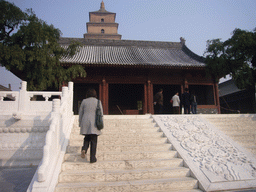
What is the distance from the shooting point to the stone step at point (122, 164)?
341cm

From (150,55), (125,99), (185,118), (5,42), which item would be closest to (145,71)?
(150,55)

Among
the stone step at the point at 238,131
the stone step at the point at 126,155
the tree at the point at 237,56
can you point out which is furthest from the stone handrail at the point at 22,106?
the tree at the point at 237,56

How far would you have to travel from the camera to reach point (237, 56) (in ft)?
28.2

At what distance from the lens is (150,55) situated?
12367mm

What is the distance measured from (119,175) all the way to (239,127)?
4.34 metres

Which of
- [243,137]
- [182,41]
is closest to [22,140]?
[243,137]

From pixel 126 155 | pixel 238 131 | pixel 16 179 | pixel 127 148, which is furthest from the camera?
pixel 238 131

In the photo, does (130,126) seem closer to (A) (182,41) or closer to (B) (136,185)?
(B) (136,185)

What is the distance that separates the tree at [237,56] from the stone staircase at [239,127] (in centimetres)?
257

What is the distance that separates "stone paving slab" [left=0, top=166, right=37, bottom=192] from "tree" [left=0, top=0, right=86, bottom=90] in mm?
3197

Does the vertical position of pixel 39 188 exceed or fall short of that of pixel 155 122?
it falls short

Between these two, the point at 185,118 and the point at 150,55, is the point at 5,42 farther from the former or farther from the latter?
the point at 150,55

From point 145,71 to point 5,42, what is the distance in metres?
6.64

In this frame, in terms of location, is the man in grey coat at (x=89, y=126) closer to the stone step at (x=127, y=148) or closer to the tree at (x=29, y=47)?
the stone step at (x=127, y=148)
